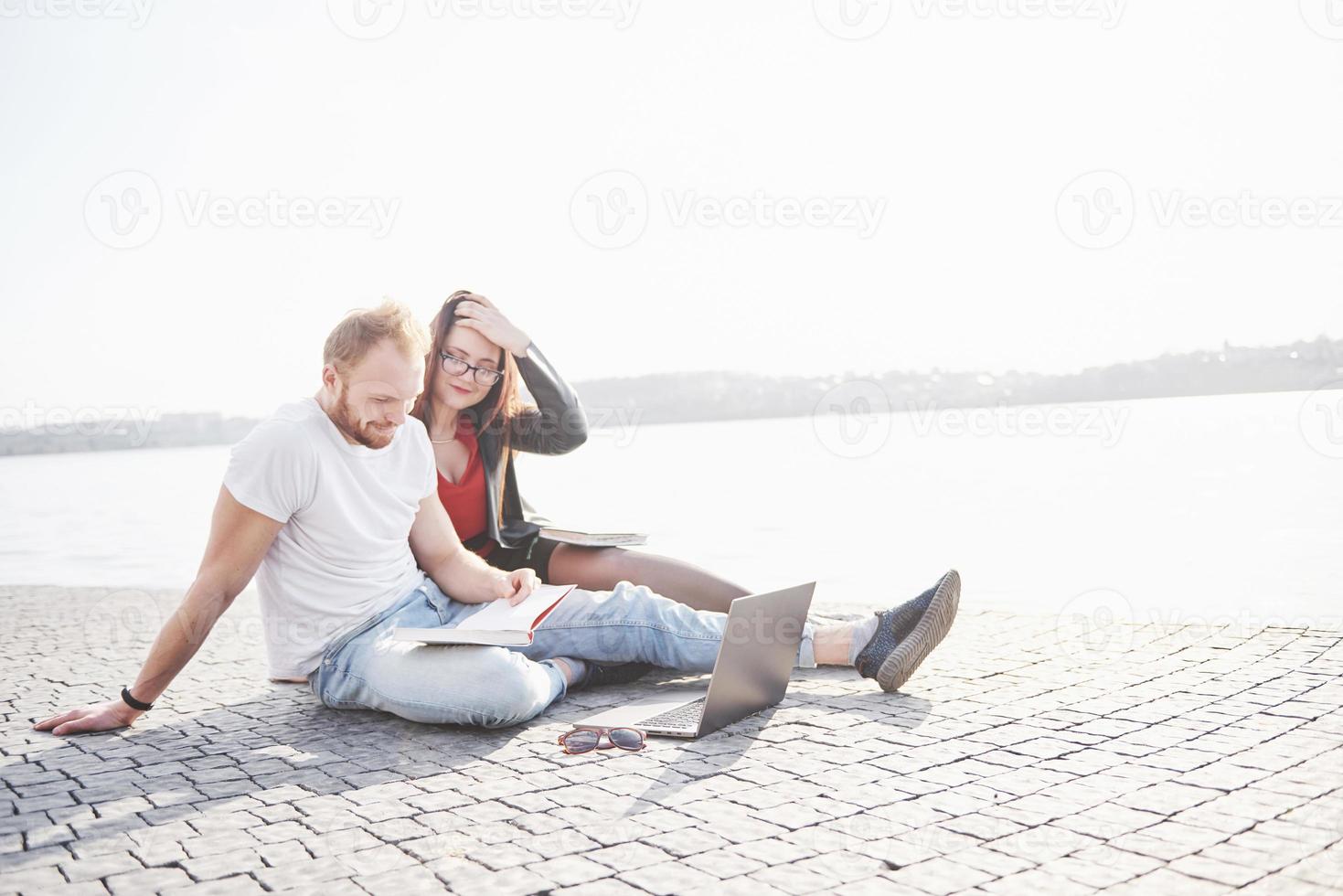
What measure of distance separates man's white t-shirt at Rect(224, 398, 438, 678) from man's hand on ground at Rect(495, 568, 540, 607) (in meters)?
0.44

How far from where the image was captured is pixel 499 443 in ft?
18.9

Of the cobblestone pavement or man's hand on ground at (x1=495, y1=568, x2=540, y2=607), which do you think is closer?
the cobblestone pavement

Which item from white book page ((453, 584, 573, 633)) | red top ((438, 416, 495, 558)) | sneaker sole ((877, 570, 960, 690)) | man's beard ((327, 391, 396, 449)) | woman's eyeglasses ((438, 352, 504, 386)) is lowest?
sneaker sole ((877, 570, 960, 690))

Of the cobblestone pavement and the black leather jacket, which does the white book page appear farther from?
the black leather jacket

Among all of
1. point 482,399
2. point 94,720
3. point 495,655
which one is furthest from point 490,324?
point 94,720

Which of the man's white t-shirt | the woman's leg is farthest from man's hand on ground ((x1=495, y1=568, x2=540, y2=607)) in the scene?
the woman's leg

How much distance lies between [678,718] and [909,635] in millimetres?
1098

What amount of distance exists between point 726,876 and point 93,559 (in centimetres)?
1343

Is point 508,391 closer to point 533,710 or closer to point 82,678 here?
point 533,710

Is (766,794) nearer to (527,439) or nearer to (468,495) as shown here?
(468,495)

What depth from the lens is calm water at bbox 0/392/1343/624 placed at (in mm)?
8594
